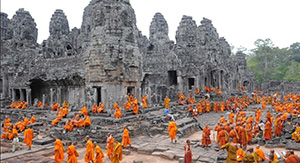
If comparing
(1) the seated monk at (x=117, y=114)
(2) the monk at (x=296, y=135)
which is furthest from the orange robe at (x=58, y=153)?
(2) the monk at (x=296, y=135)

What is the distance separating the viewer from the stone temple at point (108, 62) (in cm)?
1584

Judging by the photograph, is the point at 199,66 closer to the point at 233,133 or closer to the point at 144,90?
the point at 144,90

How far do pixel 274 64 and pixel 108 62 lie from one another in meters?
41.8

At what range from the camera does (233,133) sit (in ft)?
31.0

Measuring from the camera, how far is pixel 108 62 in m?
15.5

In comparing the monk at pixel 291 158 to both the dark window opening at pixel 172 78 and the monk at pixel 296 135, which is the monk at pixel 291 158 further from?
the dark window opening at pixel 172 78

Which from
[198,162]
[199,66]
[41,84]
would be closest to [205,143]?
[198,162]

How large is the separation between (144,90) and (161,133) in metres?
6.78

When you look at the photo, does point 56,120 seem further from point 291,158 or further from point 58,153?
point 291,158

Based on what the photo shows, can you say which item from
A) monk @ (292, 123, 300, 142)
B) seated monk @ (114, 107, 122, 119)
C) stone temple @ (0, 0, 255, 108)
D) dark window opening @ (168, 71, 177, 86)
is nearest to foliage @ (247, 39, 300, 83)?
stone temple @ (0, 0, 255, 108)

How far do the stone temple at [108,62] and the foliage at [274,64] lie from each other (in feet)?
31.6

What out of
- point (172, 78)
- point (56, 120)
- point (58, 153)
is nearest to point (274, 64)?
point (172, 78)

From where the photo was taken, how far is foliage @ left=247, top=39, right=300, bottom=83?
4419cm

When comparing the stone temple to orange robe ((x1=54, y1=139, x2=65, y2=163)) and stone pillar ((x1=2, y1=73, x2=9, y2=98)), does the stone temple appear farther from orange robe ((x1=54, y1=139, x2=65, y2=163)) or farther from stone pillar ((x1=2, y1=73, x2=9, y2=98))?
orange robe ((x1=54, y1=139, x2=65, y2=163))
